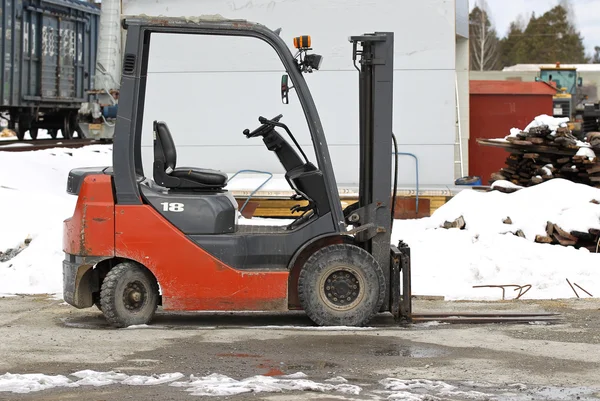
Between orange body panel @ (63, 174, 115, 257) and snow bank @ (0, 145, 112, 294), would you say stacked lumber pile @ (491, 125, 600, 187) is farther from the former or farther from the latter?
orange body panel @ (63, 174, 115, 257)

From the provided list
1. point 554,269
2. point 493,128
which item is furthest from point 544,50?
point 554,269

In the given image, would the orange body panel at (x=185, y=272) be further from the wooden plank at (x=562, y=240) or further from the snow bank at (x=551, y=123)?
the snow bank at (x=551, y=123)

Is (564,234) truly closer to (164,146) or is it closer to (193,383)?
(164,146)

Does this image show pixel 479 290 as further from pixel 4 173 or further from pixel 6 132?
pixel 6 132

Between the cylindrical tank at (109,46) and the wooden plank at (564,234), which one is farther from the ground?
the cylindrical tank at (109,46)

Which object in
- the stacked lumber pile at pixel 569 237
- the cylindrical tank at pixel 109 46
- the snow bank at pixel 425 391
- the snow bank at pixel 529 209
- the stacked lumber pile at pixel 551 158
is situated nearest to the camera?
the snow bank at pixel 425 391

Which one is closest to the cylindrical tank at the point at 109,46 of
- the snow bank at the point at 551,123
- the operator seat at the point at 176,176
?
the snow bank at the point at 551,123

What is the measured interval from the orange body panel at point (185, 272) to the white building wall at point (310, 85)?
7.70 meters

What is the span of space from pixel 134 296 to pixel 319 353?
6.08 feet

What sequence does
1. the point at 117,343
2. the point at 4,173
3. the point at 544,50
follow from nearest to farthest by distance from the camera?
the point at 117,343
the point at 4,173
the point at 544,50

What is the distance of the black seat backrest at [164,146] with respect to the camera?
827 cm

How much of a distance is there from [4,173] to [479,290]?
11270mm

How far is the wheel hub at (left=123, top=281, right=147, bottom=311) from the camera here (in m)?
8.28

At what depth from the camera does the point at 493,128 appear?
20.5 meters
